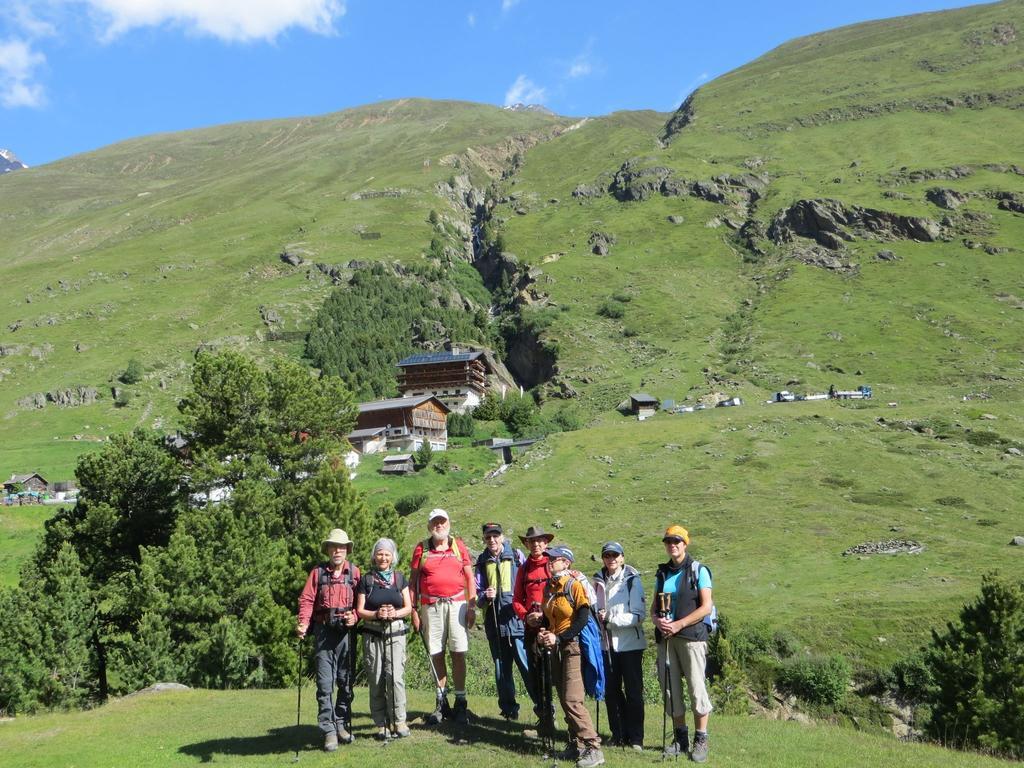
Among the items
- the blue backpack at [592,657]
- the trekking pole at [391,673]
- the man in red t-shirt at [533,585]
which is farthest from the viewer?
the blue backpack at [592,657]

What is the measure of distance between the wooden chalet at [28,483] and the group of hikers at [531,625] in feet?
284

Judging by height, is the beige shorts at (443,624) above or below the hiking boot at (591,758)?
above

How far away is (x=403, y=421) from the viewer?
336ft

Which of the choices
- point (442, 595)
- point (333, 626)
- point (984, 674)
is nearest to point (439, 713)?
point (442, 595)

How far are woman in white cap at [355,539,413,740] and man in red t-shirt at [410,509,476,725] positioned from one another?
42 cm

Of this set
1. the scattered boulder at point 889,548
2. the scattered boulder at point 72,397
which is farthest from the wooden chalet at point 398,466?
the scattered boulder at point 72,397

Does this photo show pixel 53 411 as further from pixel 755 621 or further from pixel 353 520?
pixel 755 621

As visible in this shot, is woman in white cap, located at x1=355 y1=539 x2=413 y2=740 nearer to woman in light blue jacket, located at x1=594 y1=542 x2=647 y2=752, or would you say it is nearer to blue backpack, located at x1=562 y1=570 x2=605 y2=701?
blue backpack, located at x1=562 y1=570 x2=605 y2=701

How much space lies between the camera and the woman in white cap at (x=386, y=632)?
1104 cm

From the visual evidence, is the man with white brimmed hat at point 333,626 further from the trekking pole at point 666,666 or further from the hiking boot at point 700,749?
the hiking boot at point 700,749

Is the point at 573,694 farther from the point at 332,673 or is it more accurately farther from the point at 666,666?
the point at 332,673

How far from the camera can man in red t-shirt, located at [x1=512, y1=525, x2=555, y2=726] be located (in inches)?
432

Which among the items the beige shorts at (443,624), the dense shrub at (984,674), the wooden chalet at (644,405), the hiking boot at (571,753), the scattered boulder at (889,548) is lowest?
→ the scattered boulder at (889,548)

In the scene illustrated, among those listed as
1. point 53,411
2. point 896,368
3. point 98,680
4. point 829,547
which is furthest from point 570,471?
point 53,411
